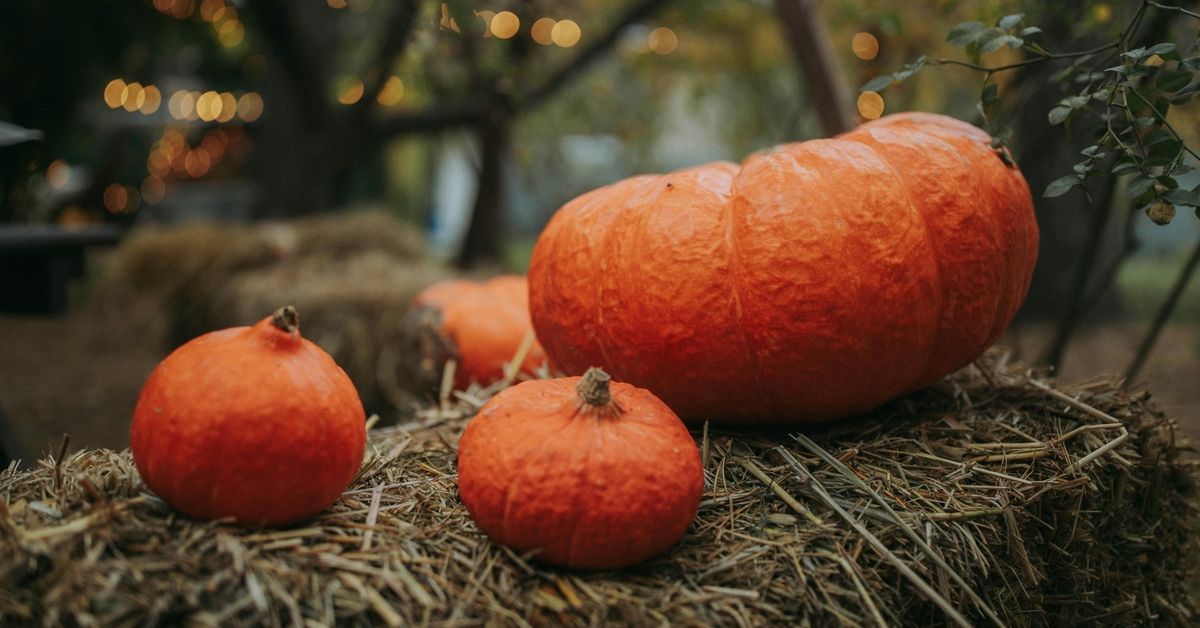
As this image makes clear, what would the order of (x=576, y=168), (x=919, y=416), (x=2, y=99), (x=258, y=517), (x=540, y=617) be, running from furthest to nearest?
(x=576, y=168), (x=2, y=99), (x=919, y=416), (x=258, y=517), (x=540, y=617)

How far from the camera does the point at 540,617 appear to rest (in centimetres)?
138

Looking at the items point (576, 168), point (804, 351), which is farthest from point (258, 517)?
point (576, 168)

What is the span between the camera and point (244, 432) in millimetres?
1488

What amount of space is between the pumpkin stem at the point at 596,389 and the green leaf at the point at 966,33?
121 centimetres

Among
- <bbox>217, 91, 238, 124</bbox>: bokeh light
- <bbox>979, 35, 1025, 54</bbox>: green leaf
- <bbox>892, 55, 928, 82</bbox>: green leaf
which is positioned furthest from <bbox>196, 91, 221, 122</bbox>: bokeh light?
<bbox>979, 35, 1025, 54</bbox>: green leaf

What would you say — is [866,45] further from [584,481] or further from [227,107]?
[227,107]

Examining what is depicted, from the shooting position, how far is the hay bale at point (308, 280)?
454 cm

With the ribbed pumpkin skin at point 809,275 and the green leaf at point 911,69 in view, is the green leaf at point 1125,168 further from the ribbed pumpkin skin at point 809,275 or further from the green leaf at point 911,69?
the green leaf at point 911,69

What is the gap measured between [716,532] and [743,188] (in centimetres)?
83

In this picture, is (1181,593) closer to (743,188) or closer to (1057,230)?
(743,188)

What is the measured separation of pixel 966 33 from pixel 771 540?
4.35 ft

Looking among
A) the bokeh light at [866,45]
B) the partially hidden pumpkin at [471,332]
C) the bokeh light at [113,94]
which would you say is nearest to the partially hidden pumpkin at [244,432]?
the partially hidden pumpkin at [471,332]

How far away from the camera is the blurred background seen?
3.58m

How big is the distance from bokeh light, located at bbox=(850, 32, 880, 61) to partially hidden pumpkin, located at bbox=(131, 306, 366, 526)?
5954mm
